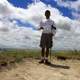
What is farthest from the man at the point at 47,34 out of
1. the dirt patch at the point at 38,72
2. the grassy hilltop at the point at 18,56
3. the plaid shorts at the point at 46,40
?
A: the grassy hilltop at the point at 18,56

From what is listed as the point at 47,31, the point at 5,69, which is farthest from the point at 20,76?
the point at 47,31

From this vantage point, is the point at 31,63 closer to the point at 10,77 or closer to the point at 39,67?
the point at 39,67

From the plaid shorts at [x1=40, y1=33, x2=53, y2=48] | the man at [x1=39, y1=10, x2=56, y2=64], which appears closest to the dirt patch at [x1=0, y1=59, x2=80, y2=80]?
the man at [x1=39, y1=10, x2=56, y2=64]

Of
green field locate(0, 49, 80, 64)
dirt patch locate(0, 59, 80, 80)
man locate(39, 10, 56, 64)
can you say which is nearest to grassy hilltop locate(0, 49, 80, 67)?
green field locate(0, 49, 80, 64)

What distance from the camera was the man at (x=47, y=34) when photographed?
15.1 metres

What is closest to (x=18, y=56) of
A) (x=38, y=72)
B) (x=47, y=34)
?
(x=47, y=34)

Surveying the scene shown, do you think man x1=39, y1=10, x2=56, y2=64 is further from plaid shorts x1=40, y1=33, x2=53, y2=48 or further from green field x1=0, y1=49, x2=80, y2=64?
green field x1=0, y1=49, x2=80, y2=64

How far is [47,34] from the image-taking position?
15.2m

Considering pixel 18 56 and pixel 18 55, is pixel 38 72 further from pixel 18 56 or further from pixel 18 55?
pixel 18 55

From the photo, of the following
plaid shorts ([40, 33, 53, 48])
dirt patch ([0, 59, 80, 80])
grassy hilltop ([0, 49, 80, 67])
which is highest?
plaid shorts ([40, 33, 53, 48])

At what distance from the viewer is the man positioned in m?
15.1

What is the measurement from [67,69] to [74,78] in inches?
73.6

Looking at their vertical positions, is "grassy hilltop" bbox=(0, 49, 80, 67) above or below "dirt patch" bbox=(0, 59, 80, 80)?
above

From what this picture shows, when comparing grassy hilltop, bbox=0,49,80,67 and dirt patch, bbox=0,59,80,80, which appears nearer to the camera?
dirt patch, bbox=0,59,80,80
